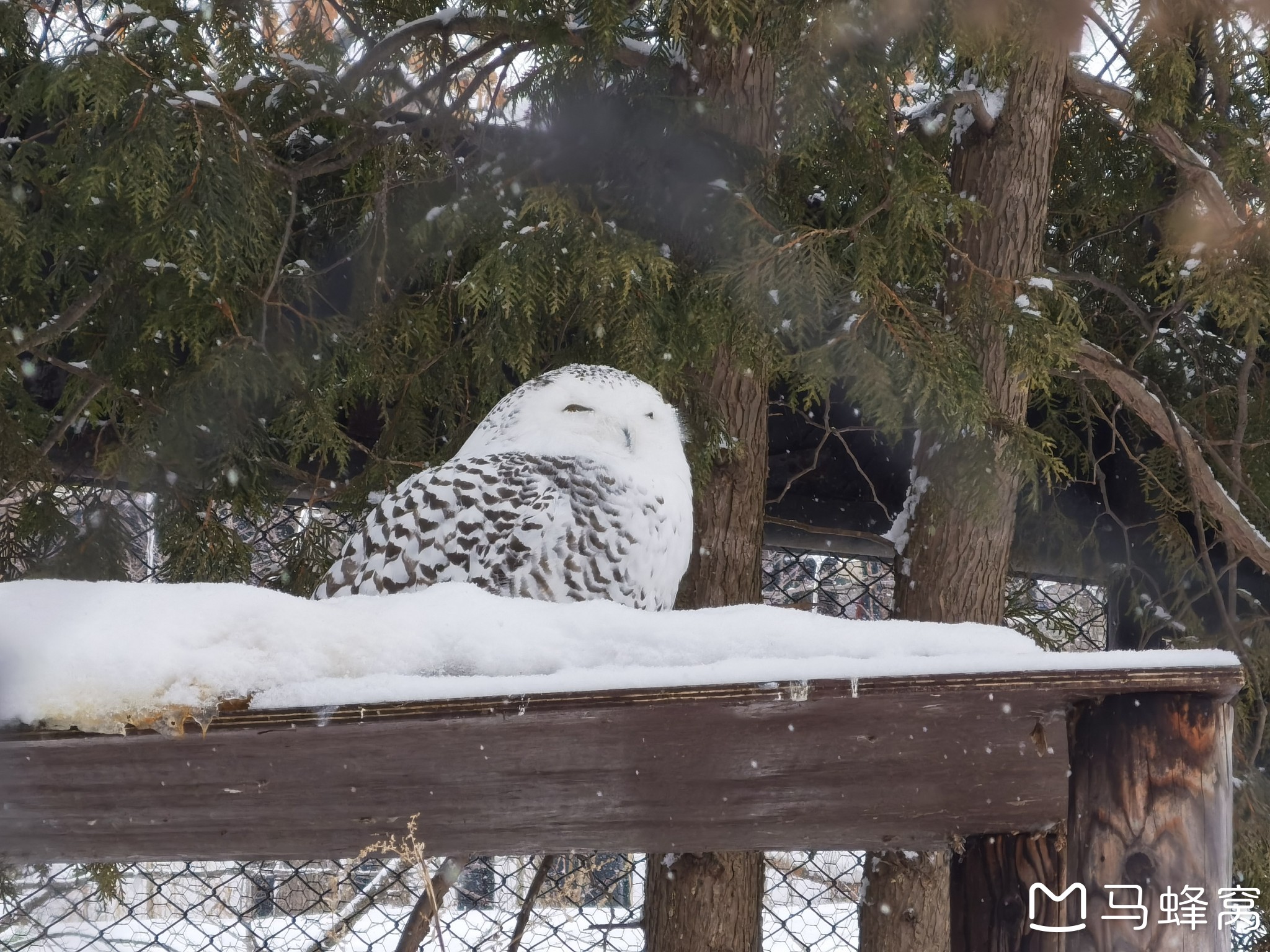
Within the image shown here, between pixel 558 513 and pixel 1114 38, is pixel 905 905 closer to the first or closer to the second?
pixel 558 513

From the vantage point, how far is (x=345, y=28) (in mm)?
2604

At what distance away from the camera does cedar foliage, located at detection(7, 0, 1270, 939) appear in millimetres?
2223

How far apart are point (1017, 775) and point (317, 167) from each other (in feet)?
6.81

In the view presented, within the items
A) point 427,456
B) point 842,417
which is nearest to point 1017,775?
point 427,456

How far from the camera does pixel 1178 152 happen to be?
2.84 m

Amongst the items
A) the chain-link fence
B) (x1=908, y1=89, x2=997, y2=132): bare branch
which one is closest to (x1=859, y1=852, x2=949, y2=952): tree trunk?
the chain-link fence

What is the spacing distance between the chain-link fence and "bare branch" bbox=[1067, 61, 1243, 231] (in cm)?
116

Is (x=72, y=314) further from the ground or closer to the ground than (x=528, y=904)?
further from the ground

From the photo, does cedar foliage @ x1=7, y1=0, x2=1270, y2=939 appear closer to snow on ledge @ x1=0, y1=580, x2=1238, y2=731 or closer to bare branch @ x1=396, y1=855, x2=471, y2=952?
bare branch @ x1=396, y1=855, x2=471, y2=952

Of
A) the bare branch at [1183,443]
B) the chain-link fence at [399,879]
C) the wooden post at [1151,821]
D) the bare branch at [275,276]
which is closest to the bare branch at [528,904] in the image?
the chain-link fence at [399,879]

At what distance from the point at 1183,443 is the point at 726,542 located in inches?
49.1

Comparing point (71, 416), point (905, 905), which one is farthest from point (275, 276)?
point (905, 905)

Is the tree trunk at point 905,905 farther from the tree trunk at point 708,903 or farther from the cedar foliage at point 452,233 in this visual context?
the cedar foliage at point 452,233

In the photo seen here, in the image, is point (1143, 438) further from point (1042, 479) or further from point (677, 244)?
point (677, 244)
